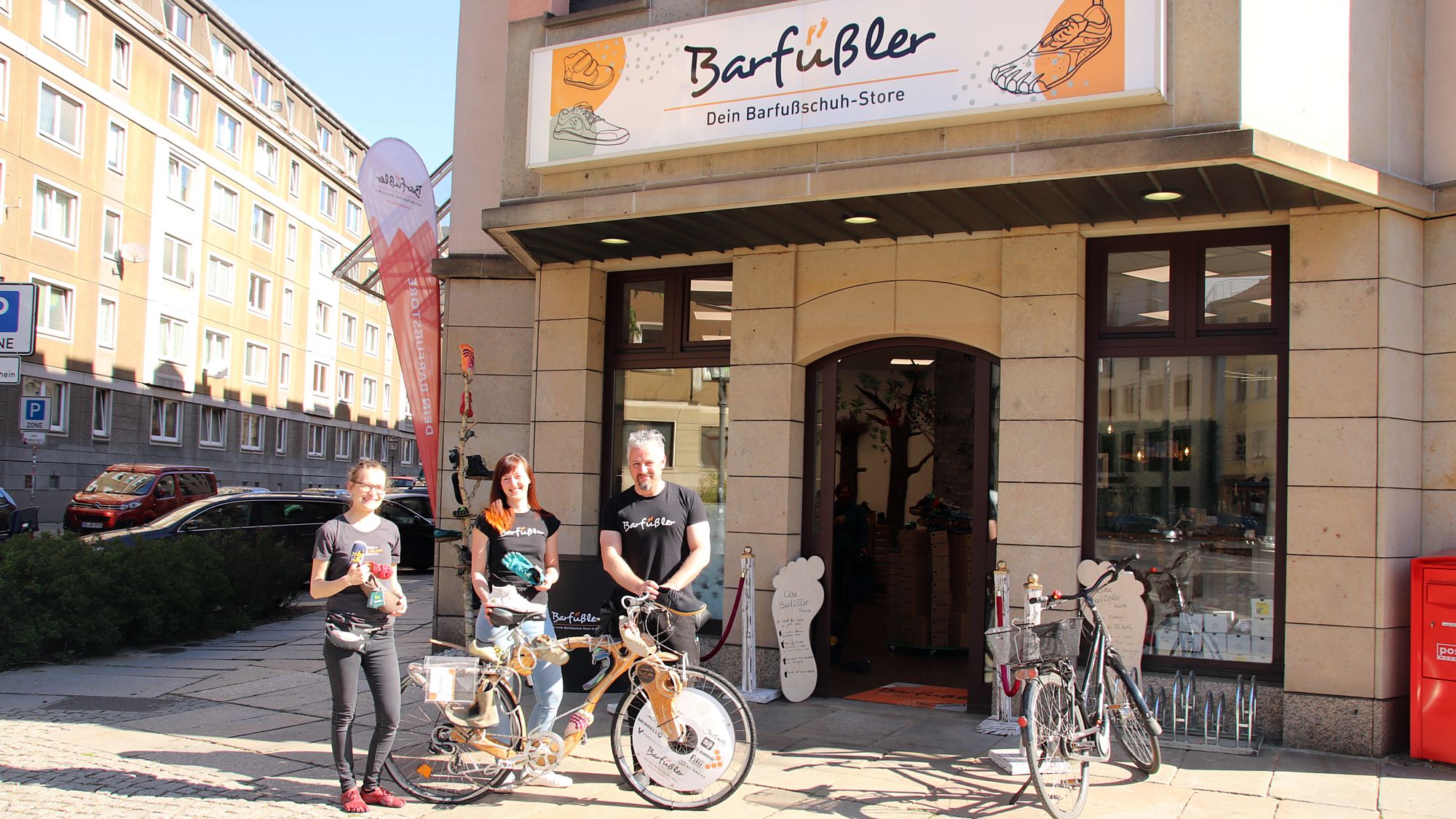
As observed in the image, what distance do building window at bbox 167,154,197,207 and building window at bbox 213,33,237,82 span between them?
15.8 ft

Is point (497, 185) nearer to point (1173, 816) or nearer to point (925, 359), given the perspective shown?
point (925, 359)

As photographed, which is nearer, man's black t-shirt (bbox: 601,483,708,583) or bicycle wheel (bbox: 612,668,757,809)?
bicycle wheel (bbox: 612,668,757,809)

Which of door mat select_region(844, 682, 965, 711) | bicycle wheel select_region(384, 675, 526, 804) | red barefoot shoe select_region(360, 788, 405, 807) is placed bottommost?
door mat select_region(844, 682, 965, 711)

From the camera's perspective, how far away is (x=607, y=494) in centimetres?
1002

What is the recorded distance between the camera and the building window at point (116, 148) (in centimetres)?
3725

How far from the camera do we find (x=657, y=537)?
6.20 m

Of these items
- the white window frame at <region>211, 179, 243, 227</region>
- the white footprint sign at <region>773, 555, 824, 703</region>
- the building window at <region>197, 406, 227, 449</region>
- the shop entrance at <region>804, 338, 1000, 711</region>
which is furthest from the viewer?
the white window frame at <region>211, 179, 243, 227</region>

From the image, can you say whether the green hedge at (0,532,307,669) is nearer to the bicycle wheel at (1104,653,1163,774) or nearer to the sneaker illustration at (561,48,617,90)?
the sneaker illustration at (561,48,617,90)

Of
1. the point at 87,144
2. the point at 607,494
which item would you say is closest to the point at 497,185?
the point at 607,494

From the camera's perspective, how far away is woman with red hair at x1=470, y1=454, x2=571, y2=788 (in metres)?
6.03

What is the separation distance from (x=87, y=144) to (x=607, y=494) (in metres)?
33.5

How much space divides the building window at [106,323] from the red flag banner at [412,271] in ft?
101

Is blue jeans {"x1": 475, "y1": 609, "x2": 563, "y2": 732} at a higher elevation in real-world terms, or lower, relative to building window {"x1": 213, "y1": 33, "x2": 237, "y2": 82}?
lower

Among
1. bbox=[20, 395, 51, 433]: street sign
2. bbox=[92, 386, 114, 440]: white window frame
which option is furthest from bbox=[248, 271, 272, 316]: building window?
bbox=[20, 395, 51, 433]: street sign
